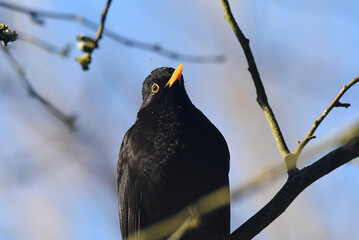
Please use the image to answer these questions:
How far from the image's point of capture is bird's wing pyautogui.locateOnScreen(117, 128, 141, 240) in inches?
165

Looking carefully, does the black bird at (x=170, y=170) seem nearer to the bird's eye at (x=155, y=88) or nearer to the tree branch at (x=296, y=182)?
the bird's eye at (x=155, y=88)

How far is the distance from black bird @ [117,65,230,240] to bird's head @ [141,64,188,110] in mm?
82

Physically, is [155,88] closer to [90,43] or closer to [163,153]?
[163,153]

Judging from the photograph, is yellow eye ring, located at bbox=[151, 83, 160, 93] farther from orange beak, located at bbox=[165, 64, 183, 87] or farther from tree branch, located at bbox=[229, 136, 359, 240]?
tree branch, located at bbox=[229, 136, 359, 240]

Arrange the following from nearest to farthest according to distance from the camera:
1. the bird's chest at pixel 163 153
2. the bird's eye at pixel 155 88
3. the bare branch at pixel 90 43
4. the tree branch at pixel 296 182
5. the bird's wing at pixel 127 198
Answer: the bare branch at pixel 90 43 < the tree branch at pixel 296 182 < the bird's chest at pixel 163 153 < the bird's wing at pixel 127 198 < the bird's eye at pixel 155 88

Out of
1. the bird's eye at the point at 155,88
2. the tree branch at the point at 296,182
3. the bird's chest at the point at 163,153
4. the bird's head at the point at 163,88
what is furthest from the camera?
the bird's eye at the point at 155,88

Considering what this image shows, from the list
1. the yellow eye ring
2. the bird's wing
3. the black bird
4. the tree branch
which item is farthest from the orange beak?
the tree branch

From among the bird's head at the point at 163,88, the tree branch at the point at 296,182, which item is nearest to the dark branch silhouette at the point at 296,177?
the tree branch at the point at 296,182

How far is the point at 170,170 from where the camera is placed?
404 cm

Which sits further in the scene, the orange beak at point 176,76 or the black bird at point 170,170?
the orange beak at point 176,76

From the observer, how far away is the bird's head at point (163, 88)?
4.51 metres

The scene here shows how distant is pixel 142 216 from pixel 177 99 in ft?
3.46

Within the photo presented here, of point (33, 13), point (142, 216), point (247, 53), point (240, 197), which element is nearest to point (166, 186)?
point (142, 216)

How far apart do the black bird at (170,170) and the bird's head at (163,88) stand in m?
0.08
